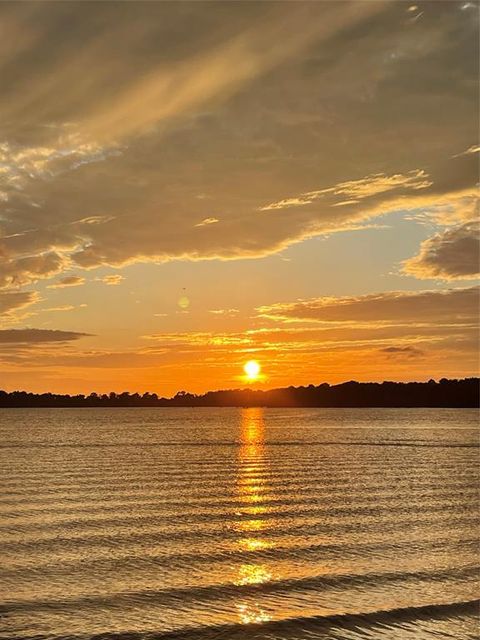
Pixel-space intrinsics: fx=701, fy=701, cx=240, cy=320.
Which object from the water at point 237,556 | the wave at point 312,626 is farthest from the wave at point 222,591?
the wave at point 312,626

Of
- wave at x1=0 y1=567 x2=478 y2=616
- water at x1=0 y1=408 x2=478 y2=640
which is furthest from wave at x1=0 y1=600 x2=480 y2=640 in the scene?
wave at x1=0 y1=567 x2=478 y2=616

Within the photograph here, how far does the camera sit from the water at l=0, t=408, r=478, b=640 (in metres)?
22.8

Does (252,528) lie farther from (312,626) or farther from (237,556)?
(312,626)

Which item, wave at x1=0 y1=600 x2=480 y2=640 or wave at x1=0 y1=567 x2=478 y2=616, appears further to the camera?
wave at x1=0 y1=567 x2=478 y2=616

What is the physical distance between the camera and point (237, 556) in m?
33.1

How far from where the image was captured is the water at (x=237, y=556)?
899 inches

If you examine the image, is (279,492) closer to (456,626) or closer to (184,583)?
(184,583)

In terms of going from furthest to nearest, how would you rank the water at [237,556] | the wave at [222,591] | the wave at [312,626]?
1. the wave at [222,591]
2. the water at [237,556]
3. the wave at [312,626]

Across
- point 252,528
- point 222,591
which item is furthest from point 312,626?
point 252,528

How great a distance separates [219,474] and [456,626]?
5255 cm

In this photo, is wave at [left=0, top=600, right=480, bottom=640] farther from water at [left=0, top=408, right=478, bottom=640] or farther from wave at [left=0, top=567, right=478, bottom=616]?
wave at [left=0, top=567, right=478, bottom=616]

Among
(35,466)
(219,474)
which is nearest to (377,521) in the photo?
(219,474)

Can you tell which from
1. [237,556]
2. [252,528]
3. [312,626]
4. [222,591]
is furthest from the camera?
[252,528]

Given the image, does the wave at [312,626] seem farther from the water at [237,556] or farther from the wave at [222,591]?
the wave at [222,591]
